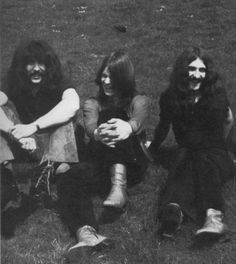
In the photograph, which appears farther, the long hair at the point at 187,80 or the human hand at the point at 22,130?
the long hair at the point at 187,80

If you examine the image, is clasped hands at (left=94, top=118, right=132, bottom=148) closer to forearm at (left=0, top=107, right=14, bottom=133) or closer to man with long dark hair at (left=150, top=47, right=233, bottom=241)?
man with long dark hair at (left=150, top=47, right=233, bottom=241)

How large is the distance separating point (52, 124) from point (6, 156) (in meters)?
0.47

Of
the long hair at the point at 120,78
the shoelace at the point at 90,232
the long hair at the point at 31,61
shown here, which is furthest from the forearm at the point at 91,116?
the shoelace at the point at 90,232

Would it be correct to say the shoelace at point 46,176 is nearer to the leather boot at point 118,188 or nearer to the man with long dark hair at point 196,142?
the leather boot at point 118,188

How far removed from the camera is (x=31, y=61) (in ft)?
16.1

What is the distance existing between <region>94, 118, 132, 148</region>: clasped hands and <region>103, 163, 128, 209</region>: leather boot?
0.65ft

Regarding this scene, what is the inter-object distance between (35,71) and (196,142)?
153 centimetres

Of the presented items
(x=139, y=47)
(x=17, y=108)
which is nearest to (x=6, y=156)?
(x=17, y=108)

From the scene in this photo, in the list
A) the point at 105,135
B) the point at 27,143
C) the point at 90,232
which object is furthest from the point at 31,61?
the point at 90,232

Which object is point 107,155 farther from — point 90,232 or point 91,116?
point 90,232

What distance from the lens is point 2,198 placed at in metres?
4.26

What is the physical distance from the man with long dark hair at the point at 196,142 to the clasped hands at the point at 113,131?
49 cm

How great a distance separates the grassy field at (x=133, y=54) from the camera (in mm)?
3984

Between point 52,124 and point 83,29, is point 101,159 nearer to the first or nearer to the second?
point 52,124
